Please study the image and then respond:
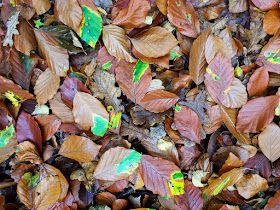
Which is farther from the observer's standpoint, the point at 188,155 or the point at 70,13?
the point at 188,155

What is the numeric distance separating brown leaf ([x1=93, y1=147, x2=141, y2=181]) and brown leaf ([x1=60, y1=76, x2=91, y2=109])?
0.27 meters

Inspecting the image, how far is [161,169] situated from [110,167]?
0.22 metres

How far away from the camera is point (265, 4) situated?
36.4 inches

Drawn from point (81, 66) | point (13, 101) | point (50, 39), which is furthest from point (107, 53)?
point (13, 101)

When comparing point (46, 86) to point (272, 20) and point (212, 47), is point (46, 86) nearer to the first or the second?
point (212, 47)

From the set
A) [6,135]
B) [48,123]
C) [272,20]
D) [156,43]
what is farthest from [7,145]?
[272,20]

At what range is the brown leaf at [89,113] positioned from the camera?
2.90ft

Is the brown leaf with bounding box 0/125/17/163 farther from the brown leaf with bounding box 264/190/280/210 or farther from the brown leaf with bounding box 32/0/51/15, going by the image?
the brown leaf with bounding box 264/190/280/210

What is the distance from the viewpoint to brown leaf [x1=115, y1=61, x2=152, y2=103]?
0.89 metres

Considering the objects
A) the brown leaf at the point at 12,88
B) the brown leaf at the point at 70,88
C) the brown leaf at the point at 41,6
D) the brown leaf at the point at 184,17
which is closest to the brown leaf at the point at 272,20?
the brown leaf at the point at 184,17

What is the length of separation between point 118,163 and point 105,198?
0.21m

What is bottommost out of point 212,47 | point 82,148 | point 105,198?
point 105,198

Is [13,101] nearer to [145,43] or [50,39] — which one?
[50,39]

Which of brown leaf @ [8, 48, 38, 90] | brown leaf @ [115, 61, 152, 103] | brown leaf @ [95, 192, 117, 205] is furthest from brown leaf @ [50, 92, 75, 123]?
brown leaf @ [95, 192, 117, 205]
